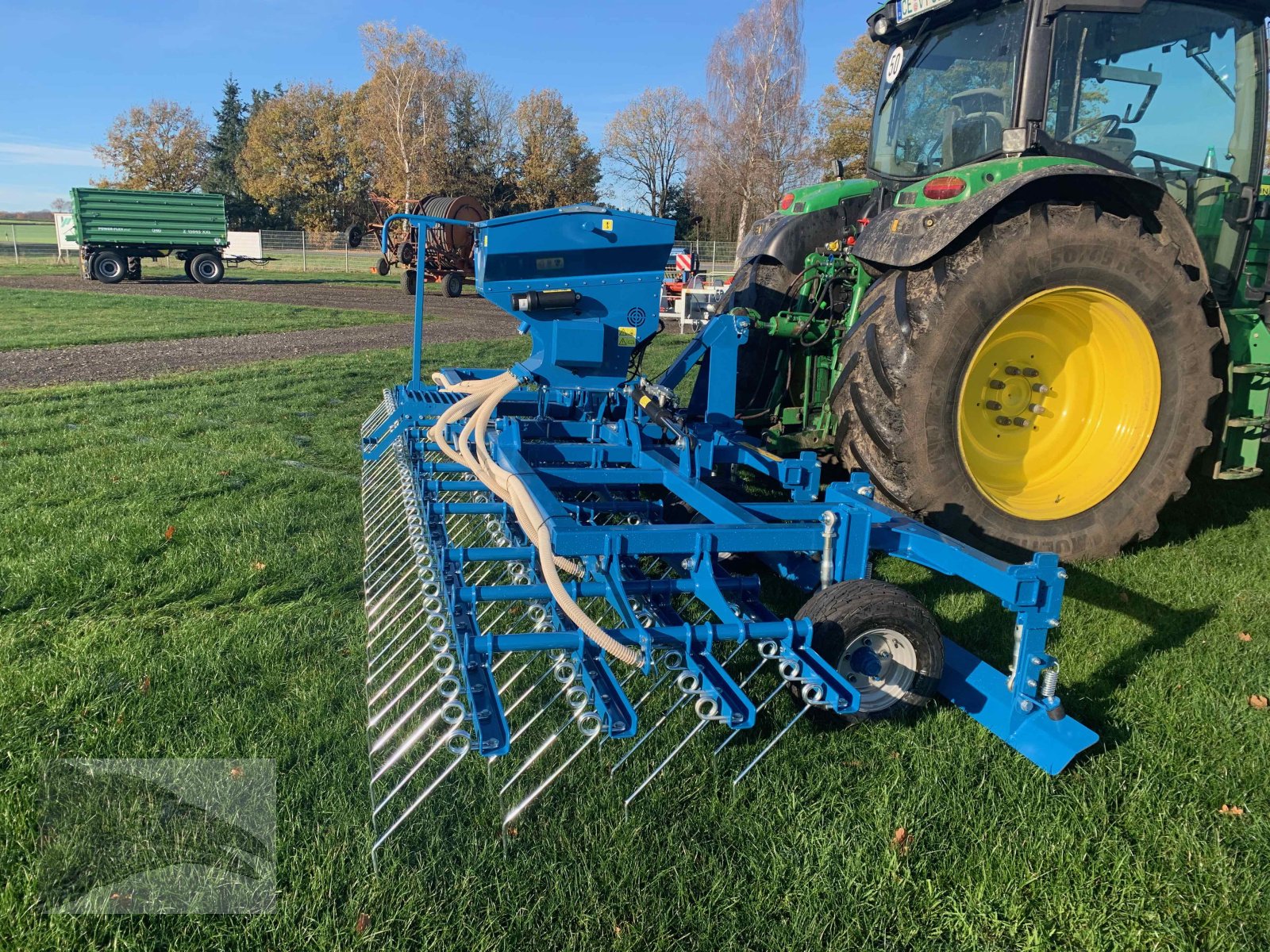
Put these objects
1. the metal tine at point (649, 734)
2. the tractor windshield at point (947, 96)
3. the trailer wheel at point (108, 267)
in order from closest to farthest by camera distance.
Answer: the metal tine at point (649, 734) → the tractor windshield at point (947, 96) → the trailer wheel at point (108, 267)

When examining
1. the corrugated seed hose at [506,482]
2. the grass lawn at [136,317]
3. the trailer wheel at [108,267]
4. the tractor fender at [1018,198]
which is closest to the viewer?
the corrugated seed hose at [506,482]

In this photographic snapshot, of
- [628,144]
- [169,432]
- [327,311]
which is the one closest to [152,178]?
[628,144]

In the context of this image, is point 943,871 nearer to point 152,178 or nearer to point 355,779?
point 355,779

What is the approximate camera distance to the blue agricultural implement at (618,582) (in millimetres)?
2299

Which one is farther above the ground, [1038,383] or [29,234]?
[29,234]

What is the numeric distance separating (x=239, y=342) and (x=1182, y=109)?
419 inches

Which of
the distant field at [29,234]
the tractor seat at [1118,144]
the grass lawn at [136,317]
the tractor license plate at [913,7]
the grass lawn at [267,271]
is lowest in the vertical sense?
the grass lawn at [136,317]

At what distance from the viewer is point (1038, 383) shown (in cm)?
394

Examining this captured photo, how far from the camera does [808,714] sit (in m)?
2.64

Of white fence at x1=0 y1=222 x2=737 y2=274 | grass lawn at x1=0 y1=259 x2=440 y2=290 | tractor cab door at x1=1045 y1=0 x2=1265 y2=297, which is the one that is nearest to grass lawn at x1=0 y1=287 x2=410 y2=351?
grass lawn at x1=0 y1=259 x2=440 y2=290

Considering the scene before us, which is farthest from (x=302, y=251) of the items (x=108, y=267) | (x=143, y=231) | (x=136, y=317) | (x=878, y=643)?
(x=878, y=643)

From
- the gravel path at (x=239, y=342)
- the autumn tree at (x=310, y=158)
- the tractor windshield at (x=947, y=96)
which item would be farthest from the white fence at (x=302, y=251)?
the tractor windshield at (x=947, y=96)

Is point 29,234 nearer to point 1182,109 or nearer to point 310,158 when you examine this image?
point 310,158

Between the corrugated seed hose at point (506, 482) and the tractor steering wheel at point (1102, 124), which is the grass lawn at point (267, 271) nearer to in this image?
the corrugated seed hose at point (506, 482)
